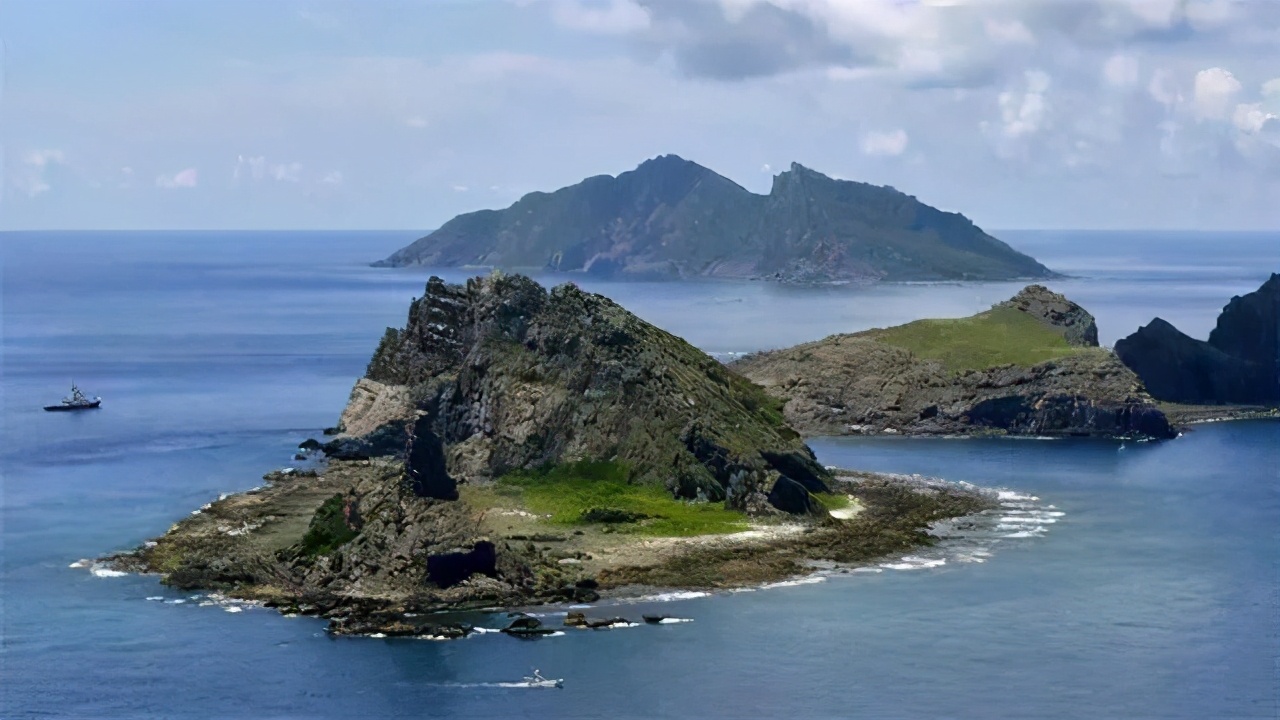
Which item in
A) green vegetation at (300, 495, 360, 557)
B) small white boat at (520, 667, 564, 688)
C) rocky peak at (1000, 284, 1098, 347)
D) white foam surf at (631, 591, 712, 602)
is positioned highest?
rocky peak at (1000, 284, 1098, 347)

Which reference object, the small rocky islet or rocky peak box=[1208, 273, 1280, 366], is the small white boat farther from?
rocky peak box=[1208, 273, 1280, 366]

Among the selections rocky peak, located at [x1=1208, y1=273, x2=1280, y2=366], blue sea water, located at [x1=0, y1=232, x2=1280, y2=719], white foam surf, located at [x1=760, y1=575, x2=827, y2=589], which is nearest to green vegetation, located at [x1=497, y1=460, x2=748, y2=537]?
white foam surf, located at [x1=760, y1=575, x2=827, y2=589]

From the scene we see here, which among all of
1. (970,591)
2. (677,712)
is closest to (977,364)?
(970,591)

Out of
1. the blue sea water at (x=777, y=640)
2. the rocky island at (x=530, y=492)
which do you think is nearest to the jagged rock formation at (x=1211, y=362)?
the blue sea water at (x=777, y=640)

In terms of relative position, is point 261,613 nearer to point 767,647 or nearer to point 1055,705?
point 767,647

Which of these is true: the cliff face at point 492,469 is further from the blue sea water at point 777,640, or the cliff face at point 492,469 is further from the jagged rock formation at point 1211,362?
the jagged rock formation at point 1211,362

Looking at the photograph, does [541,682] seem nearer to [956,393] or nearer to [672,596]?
[672,596]

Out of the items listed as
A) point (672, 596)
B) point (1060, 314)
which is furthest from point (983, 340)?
point (672, 596)
